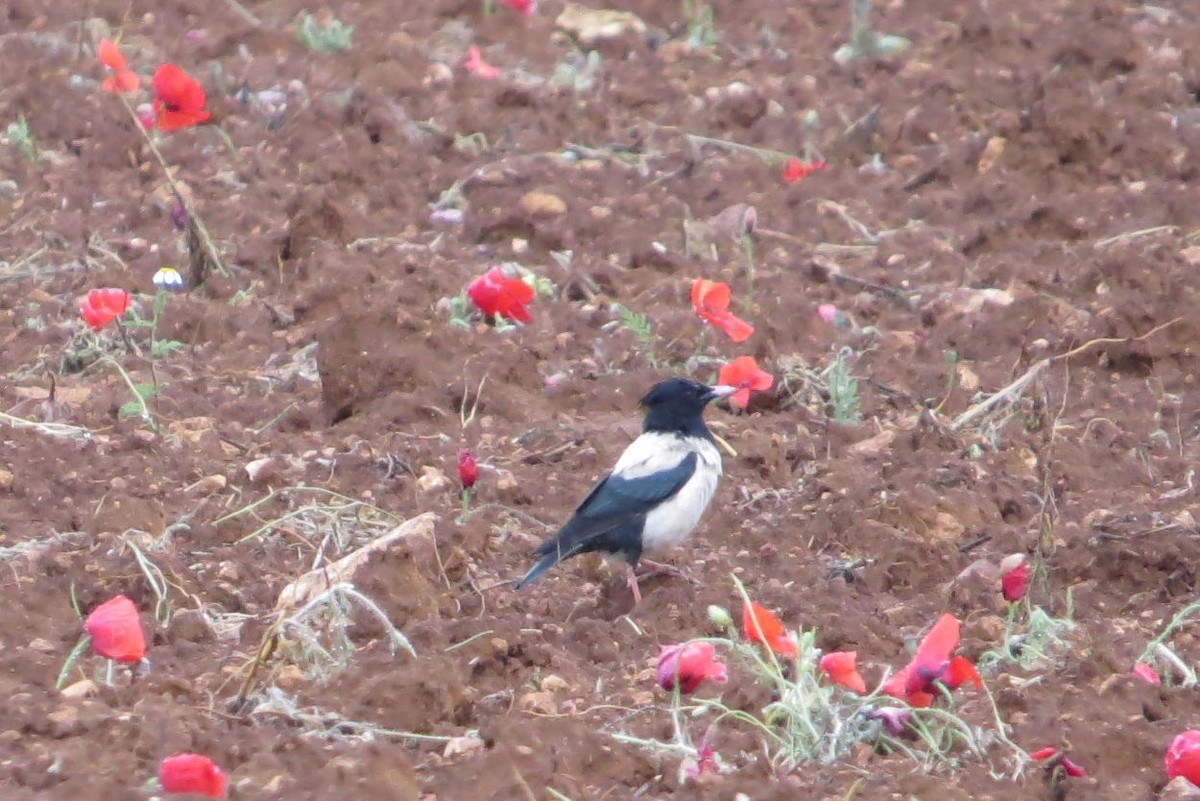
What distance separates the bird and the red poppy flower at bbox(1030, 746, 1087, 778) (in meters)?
1.53

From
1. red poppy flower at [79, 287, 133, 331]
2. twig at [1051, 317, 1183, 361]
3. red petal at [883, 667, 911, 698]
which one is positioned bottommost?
twig at [1051, 317, 1183, 361]

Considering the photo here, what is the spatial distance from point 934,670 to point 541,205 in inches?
174

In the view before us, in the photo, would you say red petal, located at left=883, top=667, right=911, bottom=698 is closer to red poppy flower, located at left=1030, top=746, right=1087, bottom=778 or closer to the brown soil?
the brown soil

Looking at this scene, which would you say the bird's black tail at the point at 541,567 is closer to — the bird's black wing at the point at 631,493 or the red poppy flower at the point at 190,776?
the bird's black wing at the point at 631,493

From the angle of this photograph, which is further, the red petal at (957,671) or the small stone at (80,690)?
the small stone at (80,690)

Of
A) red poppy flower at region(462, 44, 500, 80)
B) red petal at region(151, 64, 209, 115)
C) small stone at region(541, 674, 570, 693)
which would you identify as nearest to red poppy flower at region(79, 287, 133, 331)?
red petal at region(151, 64, 209, 115)

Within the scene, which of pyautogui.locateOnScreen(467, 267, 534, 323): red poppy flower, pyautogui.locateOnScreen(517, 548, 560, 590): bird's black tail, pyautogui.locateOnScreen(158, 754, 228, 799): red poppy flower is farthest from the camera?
pyautogui.locateOnScreen(467, 267, 534, 323): red poppy flower

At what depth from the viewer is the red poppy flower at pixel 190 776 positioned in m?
3.41

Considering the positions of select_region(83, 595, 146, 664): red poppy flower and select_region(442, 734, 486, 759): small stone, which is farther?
select_region(442, 734, 486, 759): small stone

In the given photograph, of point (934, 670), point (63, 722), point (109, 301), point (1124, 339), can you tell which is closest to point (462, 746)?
point (63, 722)

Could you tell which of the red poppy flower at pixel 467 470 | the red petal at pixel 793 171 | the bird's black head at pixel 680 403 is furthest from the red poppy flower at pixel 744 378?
the red petal at pixel 793 171

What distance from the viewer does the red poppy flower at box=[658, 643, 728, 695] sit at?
406cm

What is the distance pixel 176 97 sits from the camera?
6781 mm

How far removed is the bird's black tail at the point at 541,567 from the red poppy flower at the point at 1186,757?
75.2 inches
